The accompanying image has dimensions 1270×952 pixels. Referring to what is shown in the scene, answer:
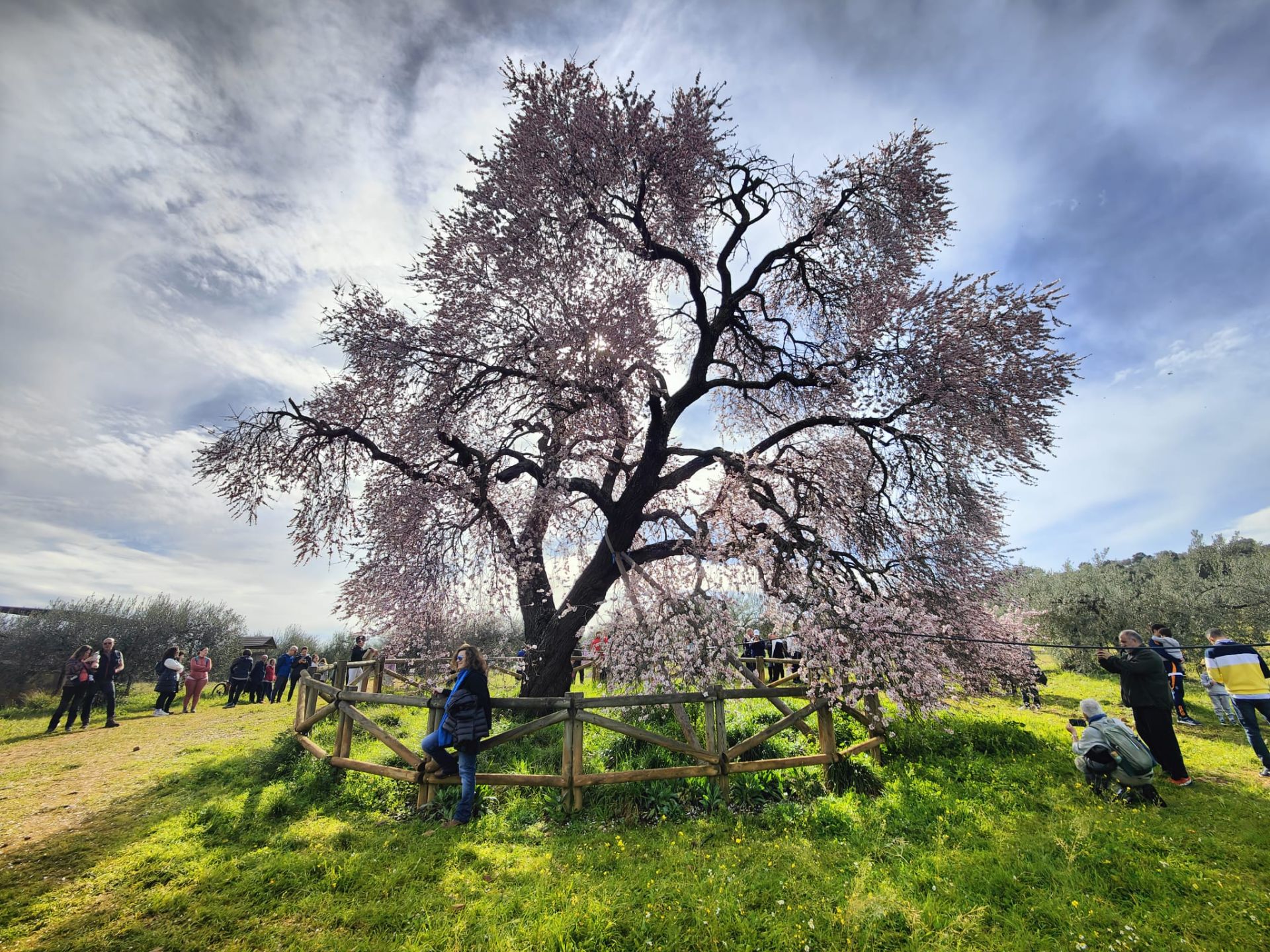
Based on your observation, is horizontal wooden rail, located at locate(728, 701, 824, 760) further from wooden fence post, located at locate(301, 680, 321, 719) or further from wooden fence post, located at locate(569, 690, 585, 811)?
wooden fence post, located at locate(301, 680, 321, 719)

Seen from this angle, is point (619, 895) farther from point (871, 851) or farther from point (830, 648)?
point (830, 648)

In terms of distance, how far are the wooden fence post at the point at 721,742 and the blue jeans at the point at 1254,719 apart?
8039 mm

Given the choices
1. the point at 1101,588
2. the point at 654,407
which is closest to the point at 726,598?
the point at 654,407

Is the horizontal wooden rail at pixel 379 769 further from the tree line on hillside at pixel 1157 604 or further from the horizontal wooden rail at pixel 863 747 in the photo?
the tree line on hillside at pixel 1157 604

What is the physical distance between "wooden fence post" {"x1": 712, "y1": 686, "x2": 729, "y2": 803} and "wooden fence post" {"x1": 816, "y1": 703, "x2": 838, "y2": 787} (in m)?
1.61

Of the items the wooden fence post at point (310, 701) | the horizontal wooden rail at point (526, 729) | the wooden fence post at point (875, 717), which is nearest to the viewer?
the horizontal wooden rail at point (526, 729)

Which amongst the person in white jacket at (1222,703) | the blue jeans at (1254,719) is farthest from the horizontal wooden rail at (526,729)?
the person in white jacket at (1222,703)

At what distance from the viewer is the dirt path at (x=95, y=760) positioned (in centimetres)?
710

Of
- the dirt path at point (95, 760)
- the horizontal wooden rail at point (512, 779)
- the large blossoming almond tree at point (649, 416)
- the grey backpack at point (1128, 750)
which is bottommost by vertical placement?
Result: the dirt path at point (95, 760)

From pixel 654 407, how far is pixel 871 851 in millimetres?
8828

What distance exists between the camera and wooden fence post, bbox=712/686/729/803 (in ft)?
24.7

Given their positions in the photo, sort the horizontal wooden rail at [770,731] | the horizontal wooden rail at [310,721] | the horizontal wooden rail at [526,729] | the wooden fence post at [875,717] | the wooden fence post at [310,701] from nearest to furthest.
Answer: the horizontal wooden rail at [526,729] < the horizontal wooden rail at [770,731] < the wooden fence post at [875,717] < the horizontal wooden rail at [310,721] < the wooden fence post at [310,701]

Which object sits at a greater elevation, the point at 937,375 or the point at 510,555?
the point at 937,375

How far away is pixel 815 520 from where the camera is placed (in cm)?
1142
